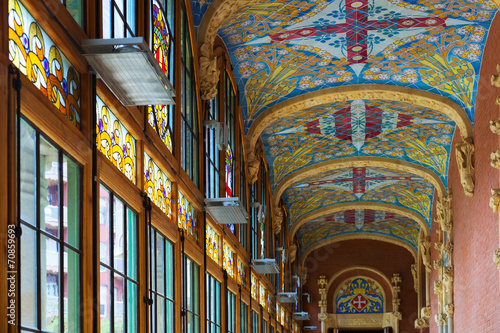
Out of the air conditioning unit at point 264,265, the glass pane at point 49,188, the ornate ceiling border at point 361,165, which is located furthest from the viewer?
the ornate ceiling border at point 361,165

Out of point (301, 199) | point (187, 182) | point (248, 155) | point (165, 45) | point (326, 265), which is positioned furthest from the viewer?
point (326, 265)

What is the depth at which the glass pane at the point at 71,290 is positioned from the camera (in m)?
5.43

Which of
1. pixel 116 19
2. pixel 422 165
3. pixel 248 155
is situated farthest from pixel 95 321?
pixel 422 165

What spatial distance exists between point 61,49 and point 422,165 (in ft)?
51.2

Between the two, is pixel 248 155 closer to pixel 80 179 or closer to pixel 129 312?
pixel 129 312

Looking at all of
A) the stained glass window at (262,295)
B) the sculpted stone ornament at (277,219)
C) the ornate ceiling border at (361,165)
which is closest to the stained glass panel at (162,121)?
the stained glass window at (262,295)

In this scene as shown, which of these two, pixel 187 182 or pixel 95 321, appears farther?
pixel 187 182

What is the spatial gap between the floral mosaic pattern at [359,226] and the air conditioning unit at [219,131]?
1597 centimetres

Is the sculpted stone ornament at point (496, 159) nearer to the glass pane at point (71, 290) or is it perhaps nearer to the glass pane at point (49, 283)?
the glass pane at point (71, 290)

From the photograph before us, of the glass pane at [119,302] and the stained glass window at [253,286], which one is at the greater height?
the stained glass window at [253,286]

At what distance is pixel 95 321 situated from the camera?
582cm

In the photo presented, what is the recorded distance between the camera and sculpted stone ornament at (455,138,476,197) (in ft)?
47.9

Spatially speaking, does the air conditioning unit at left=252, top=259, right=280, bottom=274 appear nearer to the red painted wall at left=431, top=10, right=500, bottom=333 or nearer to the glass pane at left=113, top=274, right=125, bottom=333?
the red painted wall at left=431, top=10, right=500, bottom=333

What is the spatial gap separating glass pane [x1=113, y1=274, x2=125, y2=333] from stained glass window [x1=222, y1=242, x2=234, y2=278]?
250 inches
